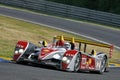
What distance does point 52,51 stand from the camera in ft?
39.3

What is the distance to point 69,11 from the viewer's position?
33.9 meters

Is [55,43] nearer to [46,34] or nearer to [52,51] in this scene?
[52,51]

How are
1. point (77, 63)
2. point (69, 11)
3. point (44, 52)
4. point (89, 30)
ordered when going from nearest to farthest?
point (44, 52) < point (77, 63) < point (89, 30) < point (69, 11)

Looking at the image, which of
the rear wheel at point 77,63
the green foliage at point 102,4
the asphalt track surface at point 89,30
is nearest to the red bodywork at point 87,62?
the rear wheel at point 77,63

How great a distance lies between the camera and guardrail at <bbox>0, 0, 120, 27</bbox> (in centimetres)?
3187

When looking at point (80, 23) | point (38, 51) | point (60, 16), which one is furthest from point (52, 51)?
point (60, 16)

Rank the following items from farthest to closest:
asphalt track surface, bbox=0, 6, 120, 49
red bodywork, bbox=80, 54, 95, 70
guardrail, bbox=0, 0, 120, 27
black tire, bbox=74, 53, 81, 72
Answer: guardrail, bbox=0, 0, 120, 27 → asphalt track surface, bbox=0, 6, 120, 49 → red bodywork, bbox=80, 54, 95, 70 → black tire, bbox=74, 53, 81, 72

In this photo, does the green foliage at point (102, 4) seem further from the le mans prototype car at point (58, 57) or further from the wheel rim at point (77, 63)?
the wheel rim at point (77, 63)

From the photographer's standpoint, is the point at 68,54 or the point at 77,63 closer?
the point at 68,54

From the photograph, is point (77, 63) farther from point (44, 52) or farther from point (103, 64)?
point (103, 64)

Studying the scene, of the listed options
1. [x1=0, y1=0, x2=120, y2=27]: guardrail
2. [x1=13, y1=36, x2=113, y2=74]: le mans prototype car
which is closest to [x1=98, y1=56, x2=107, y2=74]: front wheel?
[x1=13, y1=36, x2=113, y2=74]: le mans prototype car

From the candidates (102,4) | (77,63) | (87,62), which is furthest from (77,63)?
(102,4)

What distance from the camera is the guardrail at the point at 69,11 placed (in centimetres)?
3187

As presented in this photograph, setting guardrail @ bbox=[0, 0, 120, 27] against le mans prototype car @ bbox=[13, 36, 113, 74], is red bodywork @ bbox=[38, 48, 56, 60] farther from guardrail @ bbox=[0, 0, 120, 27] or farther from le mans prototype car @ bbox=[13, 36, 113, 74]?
guardrail @ bbox=[0, 0, 120, 27]
